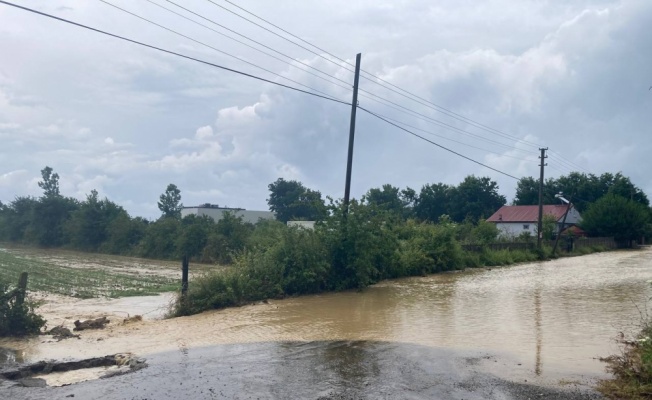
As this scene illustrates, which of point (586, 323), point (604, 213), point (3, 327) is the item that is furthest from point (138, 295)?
point (604, 213)

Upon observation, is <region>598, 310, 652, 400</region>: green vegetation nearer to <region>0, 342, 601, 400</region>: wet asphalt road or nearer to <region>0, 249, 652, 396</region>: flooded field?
<region>0, 342, 601, 400</region>: wet asphalt road

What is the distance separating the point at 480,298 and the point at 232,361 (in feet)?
40.9

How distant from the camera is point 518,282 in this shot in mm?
28219

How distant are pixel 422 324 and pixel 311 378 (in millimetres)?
6372

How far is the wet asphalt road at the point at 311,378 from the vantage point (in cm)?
874

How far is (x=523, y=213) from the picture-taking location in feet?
250

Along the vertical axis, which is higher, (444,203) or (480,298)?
(444,203)

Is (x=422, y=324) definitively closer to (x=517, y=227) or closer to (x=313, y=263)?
(x=313, y=263)

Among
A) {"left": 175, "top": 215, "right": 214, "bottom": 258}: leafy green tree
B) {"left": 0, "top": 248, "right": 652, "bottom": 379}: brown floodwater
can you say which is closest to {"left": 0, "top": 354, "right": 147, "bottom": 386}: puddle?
{"left": 0, "top": 248, "right": 652, "bottom": 379}: brown floodwater

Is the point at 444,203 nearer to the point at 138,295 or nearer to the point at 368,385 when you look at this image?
the point at 138,295

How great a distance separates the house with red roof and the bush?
6418cm

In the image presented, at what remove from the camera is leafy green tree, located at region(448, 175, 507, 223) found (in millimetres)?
84750

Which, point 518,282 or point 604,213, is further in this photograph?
point 604,213

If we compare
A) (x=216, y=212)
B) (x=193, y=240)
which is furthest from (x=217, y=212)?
(x=193, y=240)
